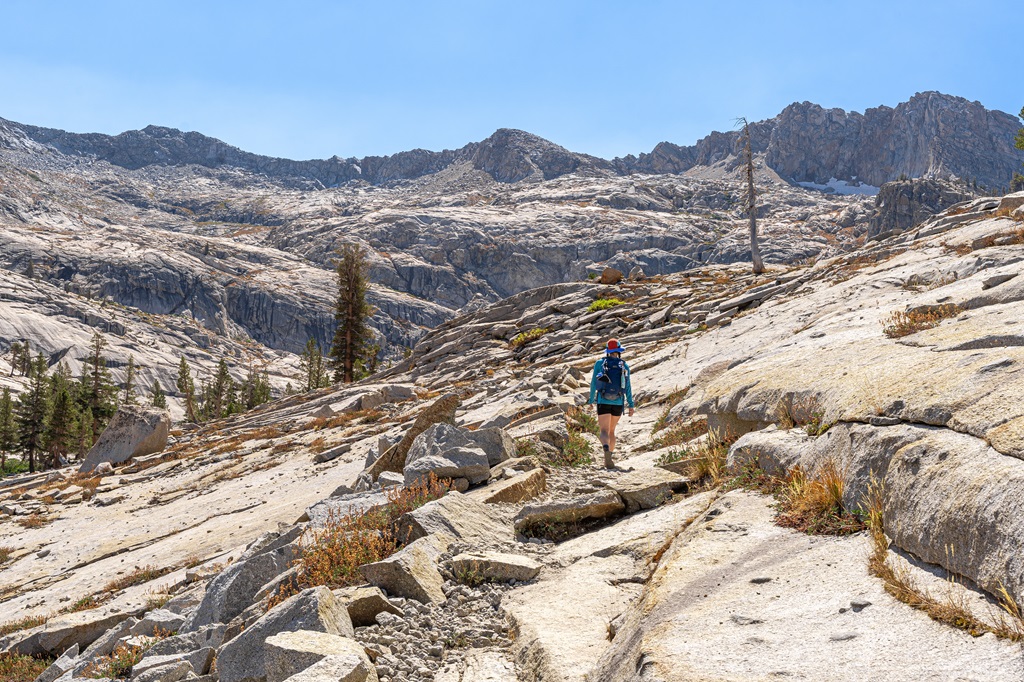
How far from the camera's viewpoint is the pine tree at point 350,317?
61688mm

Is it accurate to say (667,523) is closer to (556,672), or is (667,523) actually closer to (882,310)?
(556,672)

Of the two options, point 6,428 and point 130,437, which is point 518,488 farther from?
point 6,428

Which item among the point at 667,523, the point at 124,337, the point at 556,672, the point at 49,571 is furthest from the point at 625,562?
the point at 124,337

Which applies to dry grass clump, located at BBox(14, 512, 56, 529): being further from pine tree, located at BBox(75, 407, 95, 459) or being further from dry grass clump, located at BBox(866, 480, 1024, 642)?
pine tree, located at BBox(75, 407, 95, 459)

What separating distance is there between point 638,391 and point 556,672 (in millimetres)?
17141

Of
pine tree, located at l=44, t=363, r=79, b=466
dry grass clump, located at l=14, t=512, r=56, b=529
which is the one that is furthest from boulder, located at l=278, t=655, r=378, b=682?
pine tree, located at l=44, t=363, r=79, b=466

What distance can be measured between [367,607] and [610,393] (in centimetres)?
811

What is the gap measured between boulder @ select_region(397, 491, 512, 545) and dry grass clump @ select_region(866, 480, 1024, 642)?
16.5 feet

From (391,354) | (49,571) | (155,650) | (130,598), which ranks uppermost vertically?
(155,650)

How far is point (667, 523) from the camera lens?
847 cm

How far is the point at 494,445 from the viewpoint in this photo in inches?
533

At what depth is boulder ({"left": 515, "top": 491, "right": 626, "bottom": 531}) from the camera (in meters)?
9.30

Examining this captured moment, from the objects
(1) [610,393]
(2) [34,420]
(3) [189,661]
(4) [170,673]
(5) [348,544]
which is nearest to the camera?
(4) [170,673]

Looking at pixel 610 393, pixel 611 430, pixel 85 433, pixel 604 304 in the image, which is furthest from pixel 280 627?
pixel 85 433
